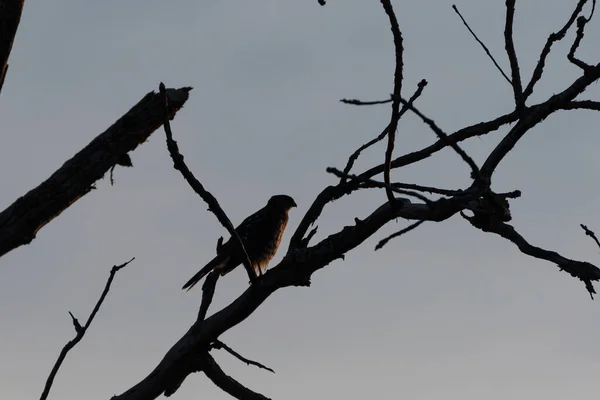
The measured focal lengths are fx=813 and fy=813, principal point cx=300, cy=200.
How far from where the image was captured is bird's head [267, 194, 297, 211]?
39.9 feet

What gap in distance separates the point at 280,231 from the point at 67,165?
8.59m

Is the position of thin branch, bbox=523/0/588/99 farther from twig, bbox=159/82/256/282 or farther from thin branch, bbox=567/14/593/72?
twig, bbox=159/82/256/282

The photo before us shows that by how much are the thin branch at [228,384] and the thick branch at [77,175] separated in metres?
1.47

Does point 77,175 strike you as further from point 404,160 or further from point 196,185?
point 404,160

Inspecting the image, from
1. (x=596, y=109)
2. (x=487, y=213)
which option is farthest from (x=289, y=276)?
(x=596, y=109)

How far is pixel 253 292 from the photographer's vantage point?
390 centimetres

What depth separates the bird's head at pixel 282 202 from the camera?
39.9 ft

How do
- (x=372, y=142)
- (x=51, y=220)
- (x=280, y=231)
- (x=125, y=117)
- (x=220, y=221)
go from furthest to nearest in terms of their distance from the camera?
1. (x=280, y=231)
2. (x=372, y=142)
3. (x=220, y=221)
4. (x=125, y=117)
5. (x=51, y=220)

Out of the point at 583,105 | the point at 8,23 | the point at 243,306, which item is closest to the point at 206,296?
the point at 243,306

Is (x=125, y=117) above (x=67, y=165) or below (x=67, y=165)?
above

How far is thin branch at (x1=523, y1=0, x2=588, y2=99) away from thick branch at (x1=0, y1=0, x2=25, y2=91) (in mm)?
2359

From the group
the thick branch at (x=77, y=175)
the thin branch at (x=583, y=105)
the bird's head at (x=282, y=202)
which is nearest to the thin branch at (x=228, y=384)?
the thick branch at (x=77, y=175)

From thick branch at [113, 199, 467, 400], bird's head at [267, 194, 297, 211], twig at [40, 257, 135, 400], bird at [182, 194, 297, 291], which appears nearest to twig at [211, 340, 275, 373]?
thick branch at [113, 199, 467, 400]

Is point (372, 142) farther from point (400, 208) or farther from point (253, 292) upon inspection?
point (253, 292)
